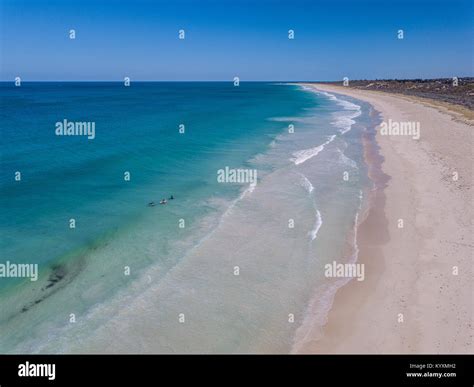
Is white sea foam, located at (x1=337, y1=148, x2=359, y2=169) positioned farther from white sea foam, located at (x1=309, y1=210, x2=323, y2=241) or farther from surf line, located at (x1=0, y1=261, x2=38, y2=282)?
surf line, located at (x1=0, y1=261, x2=38, y2=282)

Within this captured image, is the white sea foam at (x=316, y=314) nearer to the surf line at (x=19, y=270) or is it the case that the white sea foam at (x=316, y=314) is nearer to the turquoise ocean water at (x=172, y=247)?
the turquoise ocean water at (x=172, y=247)

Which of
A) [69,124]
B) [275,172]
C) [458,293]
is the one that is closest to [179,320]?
[458,293]

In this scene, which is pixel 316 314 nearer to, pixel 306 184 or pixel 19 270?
pixel 19 270

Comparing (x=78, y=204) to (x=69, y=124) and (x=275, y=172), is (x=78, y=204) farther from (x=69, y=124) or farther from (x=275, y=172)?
(x=69, y=124)

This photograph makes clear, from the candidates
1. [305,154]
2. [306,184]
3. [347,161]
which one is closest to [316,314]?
[306,184]

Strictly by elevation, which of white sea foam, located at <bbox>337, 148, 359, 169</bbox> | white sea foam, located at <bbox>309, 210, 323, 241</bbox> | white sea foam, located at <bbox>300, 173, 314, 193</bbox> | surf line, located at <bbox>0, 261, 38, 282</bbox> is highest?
white sea foam, located at <bbox>337, 148, 359, 169</bbox>

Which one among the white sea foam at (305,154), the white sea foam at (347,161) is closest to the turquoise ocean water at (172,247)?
the white sea foam at (347,161)

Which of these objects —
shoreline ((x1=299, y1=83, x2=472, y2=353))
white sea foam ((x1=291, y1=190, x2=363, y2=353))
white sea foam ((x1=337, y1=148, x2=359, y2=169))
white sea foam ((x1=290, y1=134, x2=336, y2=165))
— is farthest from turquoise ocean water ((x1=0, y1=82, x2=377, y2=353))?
shoreline ((x1=299, y1=83, x2=472, y2=353))
